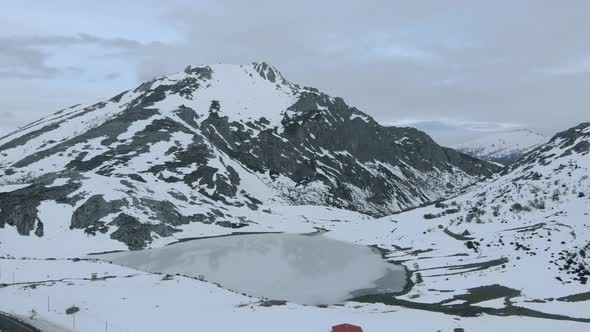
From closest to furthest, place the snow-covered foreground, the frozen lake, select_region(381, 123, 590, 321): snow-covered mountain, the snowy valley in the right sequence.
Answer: the snow-covered foreground < the snowy valley < select_region(381, 123, 590, 321): snow-covered mountain < the frozen lake

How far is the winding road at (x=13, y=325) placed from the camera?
43.3m

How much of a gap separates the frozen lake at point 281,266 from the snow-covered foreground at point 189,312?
31.5ft

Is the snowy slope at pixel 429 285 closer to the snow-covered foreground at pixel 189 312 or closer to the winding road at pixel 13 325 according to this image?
the snow-covered foreground at pixel 189 312

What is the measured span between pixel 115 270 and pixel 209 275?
15.0m

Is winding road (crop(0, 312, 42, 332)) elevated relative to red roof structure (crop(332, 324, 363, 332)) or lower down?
elevated

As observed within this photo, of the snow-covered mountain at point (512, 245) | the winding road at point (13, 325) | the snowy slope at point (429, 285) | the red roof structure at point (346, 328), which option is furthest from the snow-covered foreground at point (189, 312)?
the snow-covered mountain at point (512, 245)

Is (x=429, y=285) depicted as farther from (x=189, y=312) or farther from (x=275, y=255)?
(x=275, y=255)

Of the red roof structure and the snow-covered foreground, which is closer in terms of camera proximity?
the red roof structure

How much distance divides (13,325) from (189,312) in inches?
624

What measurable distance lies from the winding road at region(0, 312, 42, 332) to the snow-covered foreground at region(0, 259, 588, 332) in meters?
1.53

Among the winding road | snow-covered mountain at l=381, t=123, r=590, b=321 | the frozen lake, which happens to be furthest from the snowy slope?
the frozen lake

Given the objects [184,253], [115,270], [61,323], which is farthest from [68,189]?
[61,323]

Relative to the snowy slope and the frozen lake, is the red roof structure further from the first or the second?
the frozen lake

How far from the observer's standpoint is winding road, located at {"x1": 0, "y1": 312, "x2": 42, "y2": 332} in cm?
4331
